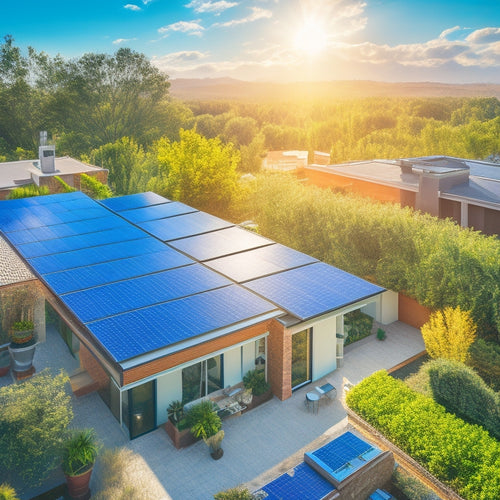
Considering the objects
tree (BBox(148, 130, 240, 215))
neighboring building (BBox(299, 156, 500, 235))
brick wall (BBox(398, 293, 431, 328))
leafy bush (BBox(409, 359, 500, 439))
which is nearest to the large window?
leafy bush (BBox(409, 359, 500, 439))

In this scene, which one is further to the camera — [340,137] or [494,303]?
[340,137]

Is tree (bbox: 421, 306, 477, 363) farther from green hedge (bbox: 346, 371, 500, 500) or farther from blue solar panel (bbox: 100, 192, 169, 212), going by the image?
blue solar panel (bbox: 100, 192, 169, 212)

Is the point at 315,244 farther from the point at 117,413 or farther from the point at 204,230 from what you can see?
the point at 117,413

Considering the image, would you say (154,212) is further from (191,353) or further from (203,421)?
(203,421)

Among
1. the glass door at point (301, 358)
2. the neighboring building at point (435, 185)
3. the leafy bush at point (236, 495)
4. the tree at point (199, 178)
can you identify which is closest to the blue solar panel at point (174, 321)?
the glass door at point (301, 358)

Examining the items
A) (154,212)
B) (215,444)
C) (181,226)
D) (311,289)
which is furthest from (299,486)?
(154,212)

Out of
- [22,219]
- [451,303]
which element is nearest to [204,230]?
[22,219]

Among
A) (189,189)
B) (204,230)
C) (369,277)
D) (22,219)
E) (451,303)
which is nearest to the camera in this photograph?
(451,303)

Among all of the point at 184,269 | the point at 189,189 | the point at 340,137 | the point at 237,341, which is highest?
the point at 340,137
